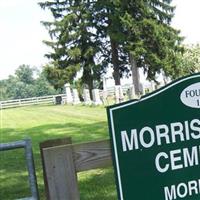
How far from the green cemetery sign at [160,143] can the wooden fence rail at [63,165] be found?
0.18 metres

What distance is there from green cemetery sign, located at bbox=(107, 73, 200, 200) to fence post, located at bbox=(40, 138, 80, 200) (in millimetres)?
231

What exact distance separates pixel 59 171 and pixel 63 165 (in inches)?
1.5

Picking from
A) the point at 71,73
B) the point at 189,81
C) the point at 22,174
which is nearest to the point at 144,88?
the point at 71,73

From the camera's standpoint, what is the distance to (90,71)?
117 ft

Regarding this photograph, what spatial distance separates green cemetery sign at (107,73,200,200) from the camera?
2453 mm

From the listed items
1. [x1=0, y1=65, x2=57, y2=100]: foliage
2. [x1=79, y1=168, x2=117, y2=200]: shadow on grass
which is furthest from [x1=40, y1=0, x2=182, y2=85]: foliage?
[x1=0, y1=65, x2=57, y2=100]: foliage

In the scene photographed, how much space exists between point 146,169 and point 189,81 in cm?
52

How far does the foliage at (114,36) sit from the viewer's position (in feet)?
108

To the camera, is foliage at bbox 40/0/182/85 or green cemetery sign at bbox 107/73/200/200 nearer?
green cemetery sign at bbox 107/73/200/200

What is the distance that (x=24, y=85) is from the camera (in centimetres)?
10975

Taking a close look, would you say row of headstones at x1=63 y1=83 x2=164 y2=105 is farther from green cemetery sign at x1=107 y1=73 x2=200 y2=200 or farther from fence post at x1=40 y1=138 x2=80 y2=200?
fence post at x1=40 y1=138 x2=80 y2=200

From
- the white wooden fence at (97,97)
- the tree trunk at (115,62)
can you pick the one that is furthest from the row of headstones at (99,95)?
the tree trunk at (115,62)

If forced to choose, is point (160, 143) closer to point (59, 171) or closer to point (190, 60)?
point (59, 171)

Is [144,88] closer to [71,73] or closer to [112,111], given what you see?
[71,73]
